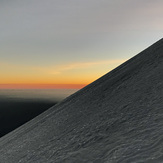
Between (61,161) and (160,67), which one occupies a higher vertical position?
(160,67)

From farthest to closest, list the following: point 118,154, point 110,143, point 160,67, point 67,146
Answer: point 160,67 < point 67,146 < point 110,143 < point 118,154

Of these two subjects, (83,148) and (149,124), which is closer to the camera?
(149,124)

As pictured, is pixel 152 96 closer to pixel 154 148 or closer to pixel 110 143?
pixel 110 143

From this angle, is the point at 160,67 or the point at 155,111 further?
the point at 160,67

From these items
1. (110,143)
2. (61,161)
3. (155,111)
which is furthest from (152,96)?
(61,161)

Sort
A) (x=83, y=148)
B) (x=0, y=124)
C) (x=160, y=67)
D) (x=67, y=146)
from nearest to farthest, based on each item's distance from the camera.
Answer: (x=83, y=148), (x=67, y=146), (x=160, y=67), (x=0, y=124)

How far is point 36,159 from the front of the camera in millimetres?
9055

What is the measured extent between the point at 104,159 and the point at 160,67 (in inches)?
421

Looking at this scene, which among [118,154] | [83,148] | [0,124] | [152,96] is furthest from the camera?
[0,124]

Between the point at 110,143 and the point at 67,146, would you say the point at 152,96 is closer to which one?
the point at 110,143

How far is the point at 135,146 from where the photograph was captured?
590 cm

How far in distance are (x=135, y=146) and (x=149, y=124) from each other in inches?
54.9

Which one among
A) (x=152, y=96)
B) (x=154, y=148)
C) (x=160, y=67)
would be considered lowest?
(x=154, y=148)

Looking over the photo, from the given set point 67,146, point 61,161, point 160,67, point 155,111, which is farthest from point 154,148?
point 160,67
